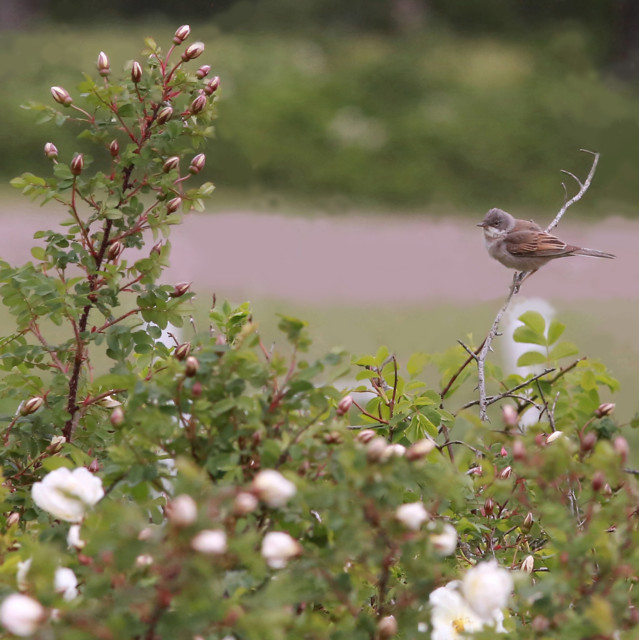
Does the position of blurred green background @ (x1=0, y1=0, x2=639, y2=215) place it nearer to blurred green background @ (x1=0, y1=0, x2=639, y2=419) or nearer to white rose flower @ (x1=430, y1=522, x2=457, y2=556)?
blurred green background @ (x1=0, y1=0, x2=639, y2=419)

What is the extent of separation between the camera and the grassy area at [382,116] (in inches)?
365

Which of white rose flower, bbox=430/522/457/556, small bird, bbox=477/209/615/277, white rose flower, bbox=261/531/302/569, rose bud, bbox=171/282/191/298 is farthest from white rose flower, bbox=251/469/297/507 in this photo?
small bird, bbox=477/209/615/277

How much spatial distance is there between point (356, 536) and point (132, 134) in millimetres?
818

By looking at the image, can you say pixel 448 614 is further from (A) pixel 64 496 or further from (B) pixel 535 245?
(B) pixel 535 245

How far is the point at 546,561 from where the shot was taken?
52.9 inches

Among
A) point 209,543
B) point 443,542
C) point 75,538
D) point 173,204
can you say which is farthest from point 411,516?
point 173,204

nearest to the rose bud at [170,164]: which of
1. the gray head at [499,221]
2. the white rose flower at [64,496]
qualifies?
the white rose flower at [64,496]

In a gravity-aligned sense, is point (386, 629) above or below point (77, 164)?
below

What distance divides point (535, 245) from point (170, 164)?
1795 mm

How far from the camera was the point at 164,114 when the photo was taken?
1438 millimetres

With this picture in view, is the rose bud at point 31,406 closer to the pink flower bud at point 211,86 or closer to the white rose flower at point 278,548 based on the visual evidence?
the pink flower bud at point 211,86

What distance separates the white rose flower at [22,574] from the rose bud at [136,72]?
76 centimetres

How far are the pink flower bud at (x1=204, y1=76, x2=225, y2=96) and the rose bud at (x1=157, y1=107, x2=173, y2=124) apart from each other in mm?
66

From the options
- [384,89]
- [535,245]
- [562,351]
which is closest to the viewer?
[562,351]
